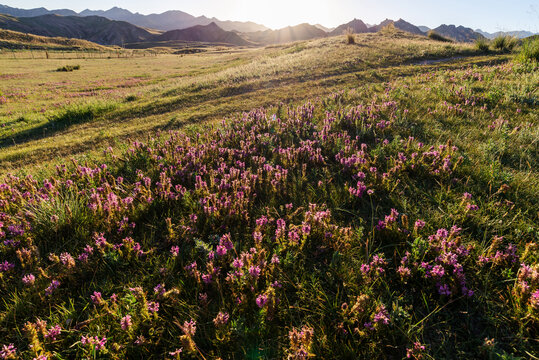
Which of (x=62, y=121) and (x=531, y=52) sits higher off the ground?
(x=531, y=52)

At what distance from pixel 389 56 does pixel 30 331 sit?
25.7 meters

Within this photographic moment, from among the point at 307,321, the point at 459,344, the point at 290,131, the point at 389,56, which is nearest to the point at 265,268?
the point at 307,321

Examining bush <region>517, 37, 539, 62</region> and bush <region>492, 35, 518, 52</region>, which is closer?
bush <region>517, 37, 539, 62</region>

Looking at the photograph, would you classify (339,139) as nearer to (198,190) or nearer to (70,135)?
(198,190)

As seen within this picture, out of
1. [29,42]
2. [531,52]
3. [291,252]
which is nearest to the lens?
[291,252]

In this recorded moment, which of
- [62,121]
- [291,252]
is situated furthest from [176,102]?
[291,252]

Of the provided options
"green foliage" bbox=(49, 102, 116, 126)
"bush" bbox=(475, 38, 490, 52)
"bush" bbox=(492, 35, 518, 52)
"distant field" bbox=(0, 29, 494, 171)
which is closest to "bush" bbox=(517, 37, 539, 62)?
"distant field" bbox=(0, 29, 494, 171)

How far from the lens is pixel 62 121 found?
12898mm

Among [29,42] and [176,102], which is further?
[29,42]

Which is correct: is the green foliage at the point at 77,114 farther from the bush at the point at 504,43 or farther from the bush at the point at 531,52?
the bush at the point at 504,43

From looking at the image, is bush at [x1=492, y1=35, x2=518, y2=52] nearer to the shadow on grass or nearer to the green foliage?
the shadow on grass

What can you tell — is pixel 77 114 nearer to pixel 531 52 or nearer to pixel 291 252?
pixel 291 252

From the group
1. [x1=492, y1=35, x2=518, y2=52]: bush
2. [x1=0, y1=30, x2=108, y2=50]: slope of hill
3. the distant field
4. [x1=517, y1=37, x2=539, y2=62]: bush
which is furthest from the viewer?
[x1=0, y1=30, x2=108, y2=50]: slope of hill

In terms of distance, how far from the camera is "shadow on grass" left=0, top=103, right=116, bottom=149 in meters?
11.2
